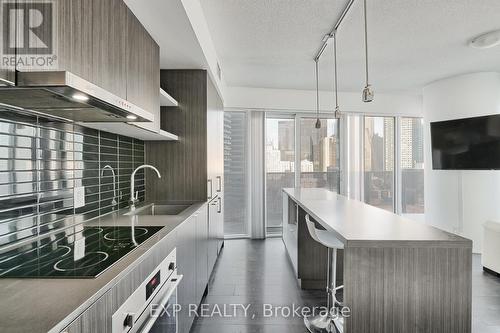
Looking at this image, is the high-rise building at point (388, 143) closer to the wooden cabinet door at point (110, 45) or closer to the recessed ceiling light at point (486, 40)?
the recessed ceiling light at point (486, 40)

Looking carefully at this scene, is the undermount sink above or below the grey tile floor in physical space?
above

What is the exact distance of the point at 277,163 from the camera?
5414mm

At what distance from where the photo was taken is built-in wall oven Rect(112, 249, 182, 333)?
3.37 ft

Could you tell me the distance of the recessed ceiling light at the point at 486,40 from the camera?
303cm

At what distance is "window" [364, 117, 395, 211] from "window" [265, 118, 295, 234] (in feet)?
5.21

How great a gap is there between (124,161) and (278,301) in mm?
1984

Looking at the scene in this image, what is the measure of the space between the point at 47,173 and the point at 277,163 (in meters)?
4.19

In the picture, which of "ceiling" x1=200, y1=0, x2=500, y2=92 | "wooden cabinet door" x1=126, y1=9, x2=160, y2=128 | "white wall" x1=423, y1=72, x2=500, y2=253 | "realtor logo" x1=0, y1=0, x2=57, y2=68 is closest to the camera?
"realtor logo" x1=0, y1=0, x2=57, y2=68

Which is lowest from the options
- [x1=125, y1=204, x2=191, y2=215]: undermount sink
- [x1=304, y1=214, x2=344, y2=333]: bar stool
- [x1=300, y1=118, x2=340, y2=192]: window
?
[x1=304, y1=214, x2=344, y2=333]: bar stool

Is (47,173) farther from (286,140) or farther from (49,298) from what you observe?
(286,140)

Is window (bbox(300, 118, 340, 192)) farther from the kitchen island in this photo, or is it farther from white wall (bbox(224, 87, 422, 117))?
the kitchen island

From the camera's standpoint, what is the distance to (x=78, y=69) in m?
1.20

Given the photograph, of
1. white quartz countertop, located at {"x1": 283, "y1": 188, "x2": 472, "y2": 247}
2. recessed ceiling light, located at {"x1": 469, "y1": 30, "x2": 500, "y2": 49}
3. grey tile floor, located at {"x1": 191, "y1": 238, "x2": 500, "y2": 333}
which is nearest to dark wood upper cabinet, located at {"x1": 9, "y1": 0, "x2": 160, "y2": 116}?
white quartz countertop, located at {"x1": 283, "y1": 188, "x2": 472, "y2": 247}

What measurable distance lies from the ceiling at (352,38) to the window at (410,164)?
1.27m
